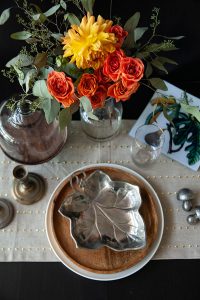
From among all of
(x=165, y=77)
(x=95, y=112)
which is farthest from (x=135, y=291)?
(x=165, y=77)

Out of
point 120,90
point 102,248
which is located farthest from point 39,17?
point 102,248

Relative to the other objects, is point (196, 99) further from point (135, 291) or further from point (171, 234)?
point (135, 291)

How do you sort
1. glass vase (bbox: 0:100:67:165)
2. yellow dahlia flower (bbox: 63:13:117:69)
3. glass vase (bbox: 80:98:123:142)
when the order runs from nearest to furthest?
yellow dahlia flower (bbox: 63:13:117:69) → glass vase (bbox: 0:100:67:165) → glass vase (bbox: 80:98:123:142)

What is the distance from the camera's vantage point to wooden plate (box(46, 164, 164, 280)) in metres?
0.75

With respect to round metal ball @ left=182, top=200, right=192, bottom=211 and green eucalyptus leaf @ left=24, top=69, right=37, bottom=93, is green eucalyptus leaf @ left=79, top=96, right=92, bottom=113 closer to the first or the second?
green eucalyptus leaf @ left=24, top=69, right=37, bottom=93

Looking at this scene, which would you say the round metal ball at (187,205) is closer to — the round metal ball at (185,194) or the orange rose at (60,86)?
the round metal ball at (185,194)

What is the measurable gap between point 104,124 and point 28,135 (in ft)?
0.64

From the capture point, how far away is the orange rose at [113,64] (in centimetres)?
54

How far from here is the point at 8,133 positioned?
0.77 metres

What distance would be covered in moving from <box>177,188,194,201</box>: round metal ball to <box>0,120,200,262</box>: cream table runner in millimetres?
13

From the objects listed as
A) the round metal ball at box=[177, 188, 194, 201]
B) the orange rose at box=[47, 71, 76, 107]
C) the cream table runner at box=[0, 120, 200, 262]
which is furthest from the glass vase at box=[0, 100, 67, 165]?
the round metal ball at box=[177, 188, 194, 201]

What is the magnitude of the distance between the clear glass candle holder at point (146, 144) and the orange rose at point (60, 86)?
13.4 inches

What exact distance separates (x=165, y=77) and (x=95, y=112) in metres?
0.23

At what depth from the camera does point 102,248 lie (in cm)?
77
